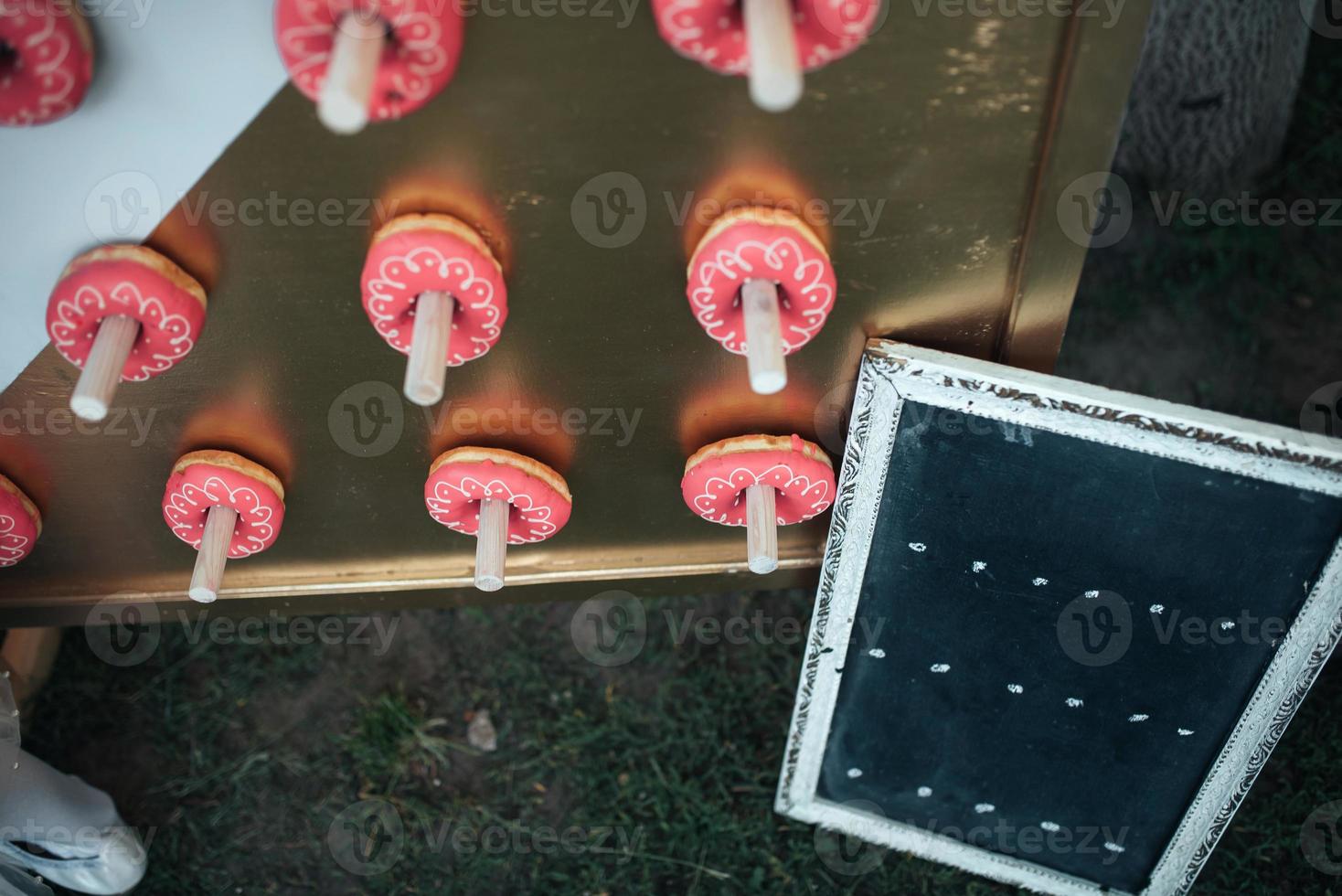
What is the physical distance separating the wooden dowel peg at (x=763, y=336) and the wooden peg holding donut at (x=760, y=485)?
0.29m

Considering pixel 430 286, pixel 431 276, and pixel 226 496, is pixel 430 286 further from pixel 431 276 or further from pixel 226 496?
pixel 226 496

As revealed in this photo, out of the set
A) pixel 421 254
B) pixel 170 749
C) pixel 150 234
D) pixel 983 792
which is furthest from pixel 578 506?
pixel 170 749

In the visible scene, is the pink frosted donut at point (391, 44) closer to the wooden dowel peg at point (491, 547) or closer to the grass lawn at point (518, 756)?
the wooden dowel peg at point (491, 547)

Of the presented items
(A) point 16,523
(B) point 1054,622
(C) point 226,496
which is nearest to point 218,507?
(C) point 226,496

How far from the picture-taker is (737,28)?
1.11 metres

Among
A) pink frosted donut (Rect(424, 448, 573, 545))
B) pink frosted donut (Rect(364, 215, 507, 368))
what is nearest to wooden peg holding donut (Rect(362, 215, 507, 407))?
pink frosted donut (Rect(364, 215, 507, 368))

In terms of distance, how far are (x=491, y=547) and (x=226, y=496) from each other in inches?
15.7

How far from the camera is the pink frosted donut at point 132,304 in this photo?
128 centimetres

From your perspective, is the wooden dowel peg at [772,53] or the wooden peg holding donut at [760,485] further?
the wooden peg holding donut at [760,485]

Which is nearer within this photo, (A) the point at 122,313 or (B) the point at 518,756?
(A) the point at 122,313

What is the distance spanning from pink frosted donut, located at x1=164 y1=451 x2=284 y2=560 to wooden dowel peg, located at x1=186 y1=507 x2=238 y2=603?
17 millimetres

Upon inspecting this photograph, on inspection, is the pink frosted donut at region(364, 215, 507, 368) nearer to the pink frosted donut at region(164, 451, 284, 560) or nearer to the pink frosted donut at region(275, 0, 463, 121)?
the pink frosted donut at region(275, 0, 463, 121)

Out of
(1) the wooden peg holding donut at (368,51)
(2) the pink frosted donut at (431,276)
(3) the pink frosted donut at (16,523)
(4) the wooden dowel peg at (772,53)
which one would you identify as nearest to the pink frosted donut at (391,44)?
(1) the wooden peg holding donut at (368,51)

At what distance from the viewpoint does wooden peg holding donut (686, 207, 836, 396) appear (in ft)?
4.15
